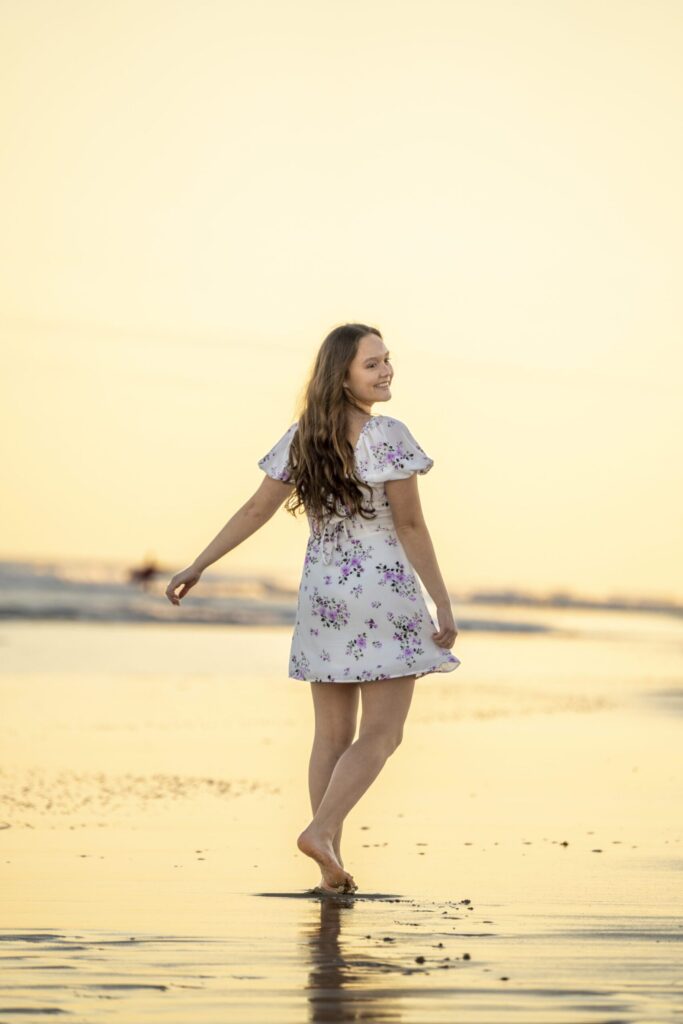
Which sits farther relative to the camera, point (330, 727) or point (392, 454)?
point (330, 727)

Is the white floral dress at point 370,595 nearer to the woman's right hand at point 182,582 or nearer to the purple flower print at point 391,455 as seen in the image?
the purple flower print at point 391,455

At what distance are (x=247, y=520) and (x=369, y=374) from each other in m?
0.61

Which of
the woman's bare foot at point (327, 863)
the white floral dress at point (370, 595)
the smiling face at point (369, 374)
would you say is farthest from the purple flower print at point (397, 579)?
the woman's bare foot at point (327, 863)

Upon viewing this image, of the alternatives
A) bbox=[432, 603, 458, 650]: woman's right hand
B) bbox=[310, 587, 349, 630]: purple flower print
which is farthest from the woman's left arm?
bbox=[310, 587, 349, 630]: purple flower print

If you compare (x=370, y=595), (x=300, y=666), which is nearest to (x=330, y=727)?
(x=300, y=666)

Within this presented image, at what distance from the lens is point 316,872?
5.60 m

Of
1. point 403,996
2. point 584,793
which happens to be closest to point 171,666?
point 584,793

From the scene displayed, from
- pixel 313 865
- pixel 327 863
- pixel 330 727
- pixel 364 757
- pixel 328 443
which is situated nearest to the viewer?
pixel 327 863

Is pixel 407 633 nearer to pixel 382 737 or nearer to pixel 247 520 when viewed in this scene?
pixel 382 737

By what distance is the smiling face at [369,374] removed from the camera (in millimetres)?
5508

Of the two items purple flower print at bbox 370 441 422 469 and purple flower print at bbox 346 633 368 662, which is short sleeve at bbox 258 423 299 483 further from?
purple flower print at bbox 346 633 368 662

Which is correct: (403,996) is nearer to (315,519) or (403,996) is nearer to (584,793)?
(315,519)

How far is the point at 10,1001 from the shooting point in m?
3.39

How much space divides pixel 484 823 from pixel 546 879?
127 centimetres
